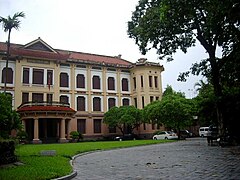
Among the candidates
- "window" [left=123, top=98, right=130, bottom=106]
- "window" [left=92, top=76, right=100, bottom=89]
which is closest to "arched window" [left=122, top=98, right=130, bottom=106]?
"window" [left=123, top=98, right=130, bottom=106]

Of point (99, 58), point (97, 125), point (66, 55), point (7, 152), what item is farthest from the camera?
point (99, 58)

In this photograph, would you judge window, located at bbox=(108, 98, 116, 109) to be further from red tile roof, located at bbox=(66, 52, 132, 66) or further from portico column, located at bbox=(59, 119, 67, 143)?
portico column, located at bbox=(59, 119, 67, 143)

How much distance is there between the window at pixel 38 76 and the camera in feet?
130

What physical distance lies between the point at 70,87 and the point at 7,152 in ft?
104

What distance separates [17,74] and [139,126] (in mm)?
19543

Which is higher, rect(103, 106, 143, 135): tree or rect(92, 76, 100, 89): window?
rect(92, 76, 100, 89): window

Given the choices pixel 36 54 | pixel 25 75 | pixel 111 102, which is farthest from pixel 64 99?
pixel 111 102

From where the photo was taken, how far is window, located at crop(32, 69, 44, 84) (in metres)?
39.7

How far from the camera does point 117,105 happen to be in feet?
152

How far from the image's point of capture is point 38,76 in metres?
40.0

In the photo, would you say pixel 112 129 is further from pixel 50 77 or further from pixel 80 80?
pixel 50 77

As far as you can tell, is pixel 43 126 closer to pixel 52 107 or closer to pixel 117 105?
pixel 52 107

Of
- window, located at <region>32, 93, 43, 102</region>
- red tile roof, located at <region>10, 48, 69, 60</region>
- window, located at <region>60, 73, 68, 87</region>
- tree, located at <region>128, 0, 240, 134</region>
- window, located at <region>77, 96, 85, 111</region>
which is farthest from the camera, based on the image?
window, located at <region>77, 96, 85, 111</region>

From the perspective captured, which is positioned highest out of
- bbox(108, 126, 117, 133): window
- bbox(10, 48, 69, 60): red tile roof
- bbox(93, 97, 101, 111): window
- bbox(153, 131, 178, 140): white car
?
bbox(10, 48, 69, 60): red tile roof
